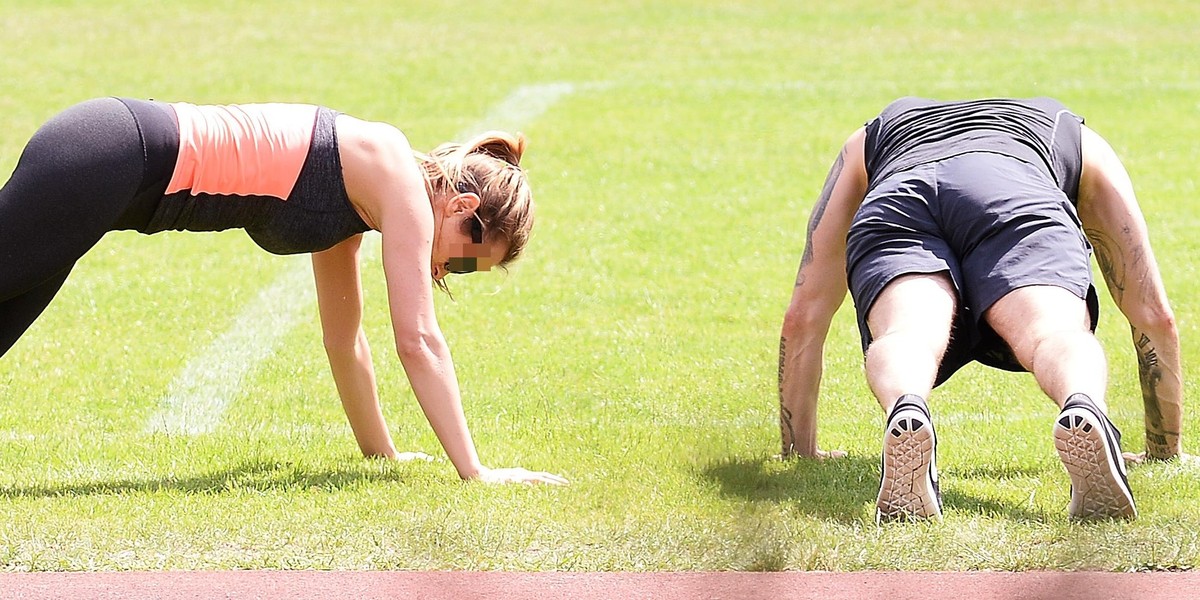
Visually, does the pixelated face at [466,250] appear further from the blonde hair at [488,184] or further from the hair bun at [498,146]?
the hair bun at [498,146]

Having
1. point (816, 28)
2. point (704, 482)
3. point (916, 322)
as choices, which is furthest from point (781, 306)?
point (816, 28)

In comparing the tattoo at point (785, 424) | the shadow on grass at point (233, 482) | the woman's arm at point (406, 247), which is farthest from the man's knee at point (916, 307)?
the shadow on grass at point (233, 482)

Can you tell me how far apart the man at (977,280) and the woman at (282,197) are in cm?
101

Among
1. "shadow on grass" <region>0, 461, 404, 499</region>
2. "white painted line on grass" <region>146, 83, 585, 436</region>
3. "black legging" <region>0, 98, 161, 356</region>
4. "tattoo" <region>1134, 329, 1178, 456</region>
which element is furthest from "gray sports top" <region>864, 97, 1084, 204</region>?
"white painted line on grass" <region>146, 83, 585, 436</region>

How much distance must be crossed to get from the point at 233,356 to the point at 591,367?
1.68m

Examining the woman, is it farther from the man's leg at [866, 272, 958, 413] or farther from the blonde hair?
the man's leg at [866, 272, 958, 413]

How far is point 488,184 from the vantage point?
14.1 feet

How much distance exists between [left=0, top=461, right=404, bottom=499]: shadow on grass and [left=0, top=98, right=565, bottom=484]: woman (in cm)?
46

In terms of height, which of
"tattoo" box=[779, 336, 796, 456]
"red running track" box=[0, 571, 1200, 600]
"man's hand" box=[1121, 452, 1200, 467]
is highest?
"red running track" box=[0, 571, 1200, 600]

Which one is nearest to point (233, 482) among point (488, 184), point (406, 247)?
point (406, 247)

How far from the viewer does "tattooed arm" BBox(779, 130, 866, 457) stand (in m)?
4.73

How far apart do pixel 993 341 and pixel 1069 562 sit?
769 millimetres

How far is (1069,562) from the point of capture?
3.61 m

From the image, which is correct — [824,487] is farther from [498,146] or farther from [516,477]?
[498,146]
